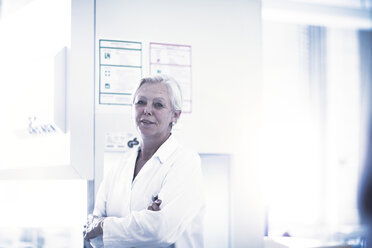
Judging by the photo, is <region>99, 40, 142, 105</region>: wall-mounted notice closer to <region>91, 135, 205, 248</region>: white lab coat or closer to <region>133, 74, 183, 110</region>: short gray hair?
<region>133, 74, 183, 110</region>: short gray hair

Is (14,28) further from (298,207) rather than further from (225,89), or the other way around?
(298,207)

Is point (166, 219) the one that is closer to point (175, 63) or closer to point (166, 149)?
point (166, 149)

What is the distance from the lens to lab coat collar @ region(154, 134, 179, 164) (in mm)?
1407

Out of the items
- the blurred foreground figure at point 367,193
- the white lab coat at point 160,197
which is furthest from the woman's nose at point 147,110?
the blurred foreground figure at point 367,193

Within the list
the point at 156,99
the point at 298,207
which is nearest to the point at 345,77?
the point at 298,207

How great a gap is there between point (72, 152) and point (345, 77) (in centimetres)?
257

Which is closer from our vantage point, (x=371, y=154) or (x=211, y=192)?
(x=371, y=154)

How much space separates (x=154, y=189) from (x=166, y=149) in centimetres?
14

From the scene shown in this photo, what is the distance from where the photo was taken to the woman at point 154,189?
1287 mm

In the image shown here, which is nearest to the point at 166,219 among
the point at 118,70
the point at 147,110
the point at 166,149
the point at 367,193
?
the point at 166,149

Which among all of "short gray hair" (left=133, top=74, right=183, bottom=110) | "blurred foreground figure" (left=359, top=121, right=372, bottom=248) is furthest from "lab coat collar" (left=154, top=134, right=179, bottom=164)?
"blurred foreground figure" (left=359, top=121, right=372, bottom=248)

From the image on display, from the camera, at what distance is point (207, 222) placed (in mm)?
1611

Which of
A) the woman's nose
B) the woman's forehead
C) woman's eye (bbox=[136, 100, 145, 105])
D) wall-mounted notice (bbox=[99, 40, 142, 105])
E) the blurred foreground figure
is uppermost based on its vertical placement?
wall-mounted notice (bbox=[99, 40, 142, 105])

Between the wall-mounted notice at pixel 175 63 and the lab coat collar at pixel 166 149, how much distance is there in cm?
17
